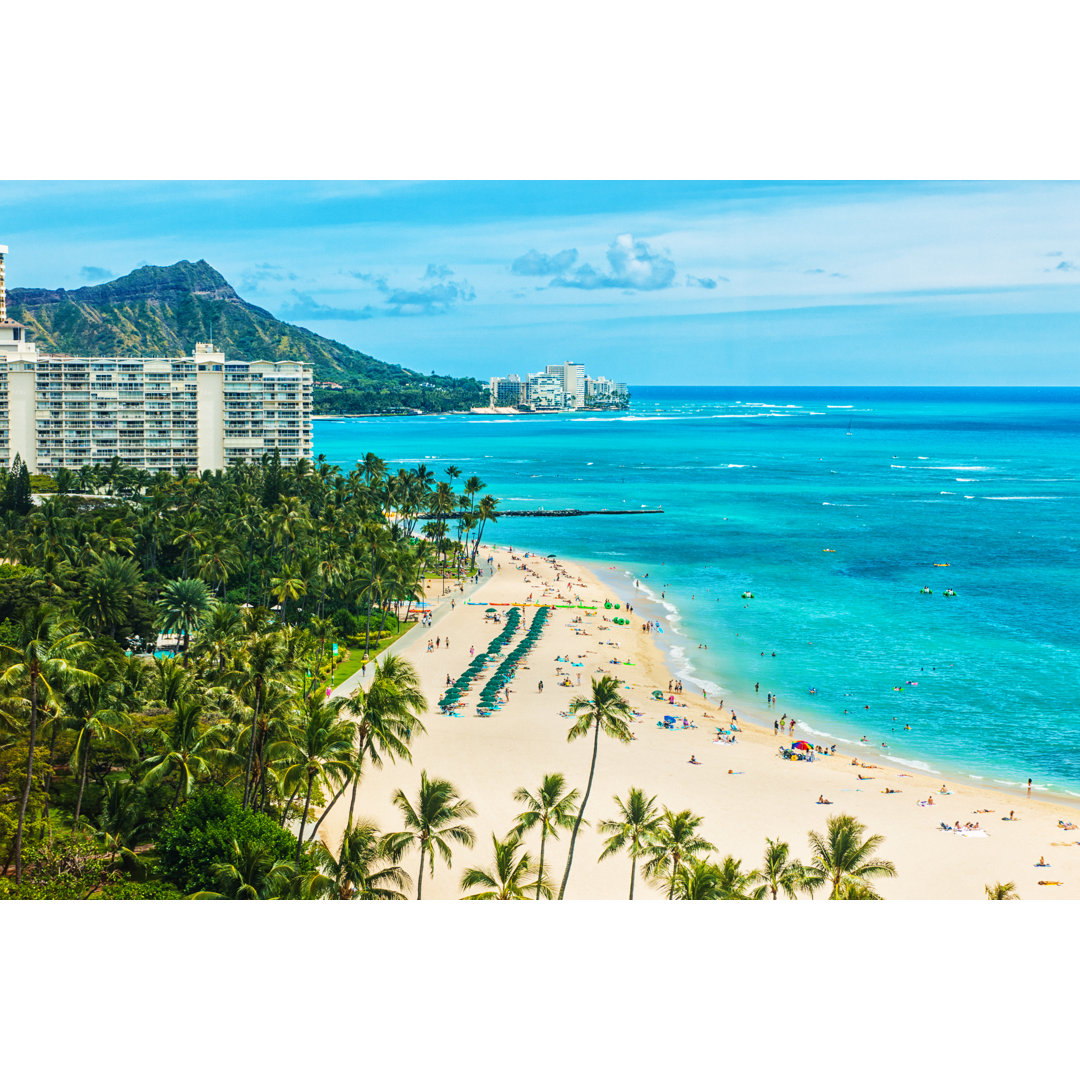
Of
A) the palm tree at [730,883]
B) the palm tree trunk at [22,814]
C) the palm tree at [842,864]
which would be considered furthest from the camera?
the palm tree at [842,864]

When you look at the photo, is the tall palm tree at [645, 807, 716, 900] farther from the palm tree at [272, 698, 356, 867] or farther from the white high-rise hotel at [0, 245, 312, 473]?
the white high-rise hotel at [0, 245, 312, 473]

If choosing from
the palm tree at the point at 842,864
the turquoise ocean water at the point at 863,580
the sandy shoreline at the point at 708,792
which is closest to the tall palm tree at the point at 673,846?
the palm tree at the point at 842,864

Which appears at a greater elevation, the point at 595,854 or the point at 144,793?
the point at 144,793

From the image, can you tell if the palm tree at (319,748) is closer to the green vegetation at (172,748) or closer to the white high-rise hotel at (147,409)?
the green vegetation at (172,748)

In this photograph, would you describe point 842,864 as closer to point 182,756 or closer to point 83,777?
point 182,756

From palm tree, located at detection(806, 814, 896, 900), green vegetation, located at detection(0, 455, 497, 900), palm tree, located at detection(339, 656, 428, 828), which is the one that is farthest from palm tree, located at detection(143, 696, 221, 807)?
palm tree, located at detection(806, 814, 896, 900)

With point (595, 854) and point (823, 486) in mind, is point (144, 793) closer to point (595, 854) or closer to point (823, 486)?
point (595, 854)
